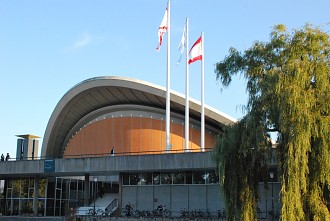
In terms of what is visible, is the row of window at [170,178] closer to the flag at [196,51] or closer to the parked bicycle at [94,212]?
the parked bicycle at [94,212]

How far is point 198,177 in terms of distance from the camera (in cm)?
3173

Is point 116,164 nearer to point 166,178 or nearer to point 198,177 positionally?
point 166,178

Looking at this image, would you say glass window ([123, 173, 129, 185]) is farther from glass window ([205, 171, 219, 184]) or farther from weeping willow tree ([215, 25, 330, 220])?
weeping willow tree ([215, 25, 330, 220])

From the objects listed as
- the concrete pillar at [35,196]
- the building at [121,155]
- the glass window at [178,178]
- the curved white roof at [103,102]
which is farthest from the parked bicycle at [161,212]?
the concrete pillar at [35,196]

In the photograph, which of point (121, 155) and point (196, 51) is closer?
point (121, 155)

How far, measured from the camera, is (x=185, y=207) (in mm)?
31844

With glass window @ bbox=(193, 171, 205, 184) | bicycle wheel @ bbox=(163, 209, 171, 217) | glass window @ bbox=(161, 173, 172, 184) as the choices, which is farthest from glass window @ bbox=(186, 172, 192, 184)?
bicycle wheel @ bbox=(163, 209, 171, 217)

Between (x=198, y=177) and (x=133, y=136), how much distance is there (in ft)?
45.1

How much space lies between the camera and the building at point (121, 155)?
31.7 m

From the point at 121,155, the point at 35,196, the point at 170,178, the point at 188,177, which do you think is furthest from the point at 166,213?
the point at 35,196

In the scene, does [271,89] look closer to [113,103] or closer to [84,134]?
[113,103]

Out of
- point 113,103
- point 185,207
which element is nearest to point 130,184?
point 185,207

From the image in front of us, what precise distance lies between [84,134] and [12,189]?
31.6ft

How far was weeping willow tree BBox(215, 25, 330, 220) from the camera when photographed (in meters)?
16.9
